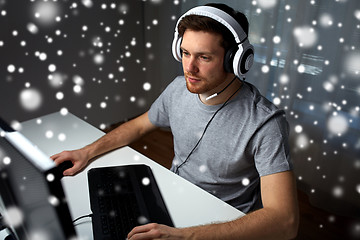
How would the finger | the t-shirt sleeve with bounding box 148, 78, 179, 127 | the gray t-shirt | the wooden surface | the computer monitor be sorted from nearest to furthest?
the computer monitor, the finger, the gray t-shirt, the t-shirt sleeve with bounding box 148, 78, 179, 127, the wooden surface

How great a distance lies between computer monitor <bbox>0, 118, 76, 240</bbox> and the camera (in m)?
0.47

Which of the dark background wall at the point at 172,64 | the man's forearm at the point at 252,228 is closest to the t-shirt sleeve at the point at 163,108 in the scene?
the man's forearm at the point at 252,228

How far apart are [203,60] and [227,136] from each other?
Answer: 28cm

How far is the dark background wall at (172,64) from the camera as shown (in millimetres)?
1829

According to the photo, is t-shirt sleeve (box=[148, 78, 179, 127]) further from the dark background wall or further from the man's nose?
the dark background wall

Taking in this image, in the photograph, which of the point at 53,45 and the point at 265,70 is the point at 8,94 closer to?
the point at 53,45

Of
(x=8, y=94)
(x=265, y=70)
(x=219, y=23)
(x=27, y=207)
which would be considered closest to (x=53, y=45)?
(x=8, y=94)

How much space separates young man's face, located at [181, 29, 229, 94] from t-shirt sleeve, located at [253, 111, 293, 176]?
235 millimetres

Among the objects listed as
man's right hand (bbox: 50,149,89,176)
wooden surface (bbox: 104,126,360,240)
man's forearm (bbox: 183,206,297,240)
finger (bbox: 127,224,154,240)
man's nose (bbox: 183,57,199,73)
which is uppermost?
man's nose (bbox: 183,57,199,73)

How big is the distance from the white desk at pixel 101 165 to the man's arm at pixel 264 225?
75 millimetres

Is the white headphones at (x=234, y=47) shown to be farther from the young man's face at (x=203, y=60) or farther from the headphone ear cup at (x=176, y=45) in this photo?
the headphone ear cup at (x=176, y=45)

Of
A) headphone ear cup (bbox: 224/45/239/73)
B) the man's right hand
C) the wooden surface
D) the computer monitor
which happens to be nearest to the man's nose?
headphone ear cup (bbox: 224/45/239/73)

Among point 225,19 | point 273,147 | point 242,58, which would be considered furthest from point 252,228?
point 225,19

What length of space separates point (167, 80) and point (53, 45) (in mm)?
987
